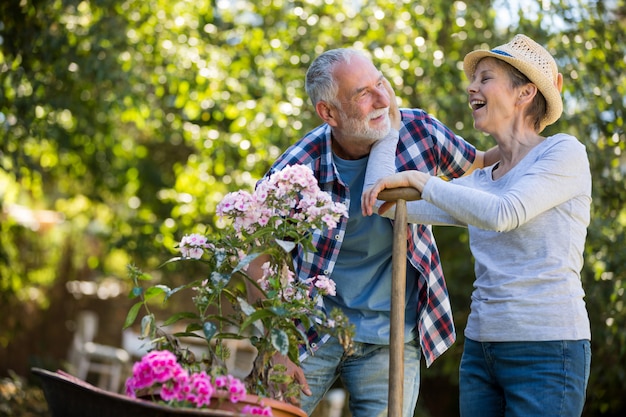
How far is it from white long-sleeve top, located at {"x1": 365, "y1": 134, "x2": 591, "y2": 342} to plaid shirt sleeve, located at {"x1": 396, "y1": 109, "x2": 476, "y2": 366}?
0.39 metres

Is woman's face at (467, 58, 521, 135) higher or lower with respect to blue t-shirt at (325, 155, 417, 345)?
higher

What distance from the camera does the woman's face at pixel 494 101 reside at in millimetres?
2016

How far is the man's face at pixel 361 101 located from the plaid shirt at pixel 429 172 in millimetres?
113

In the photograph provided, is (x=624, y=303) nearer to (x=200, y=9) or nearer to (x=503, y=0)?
(x=503, y=0)

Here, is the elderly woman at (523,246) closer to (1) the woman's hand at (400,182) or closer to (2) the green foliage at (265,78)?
(1) the woman's hand at (400,182)

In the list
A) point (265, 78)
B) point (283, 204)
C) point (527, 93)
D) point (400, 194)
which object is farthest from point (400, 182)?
point (265, 78)

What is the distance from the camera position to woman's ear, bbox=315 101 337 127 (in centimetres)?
242

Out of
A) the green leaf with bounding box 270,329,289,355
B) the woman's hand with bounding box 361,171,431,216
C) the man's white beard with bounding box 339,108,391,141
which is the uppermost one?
the man's white beard with bounding box 339,108,391,141

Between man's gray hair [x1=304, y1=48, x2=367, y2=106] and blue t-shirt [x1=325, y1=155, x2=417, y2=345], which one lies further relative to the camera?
man's gray hair [x1=304, y1=48, x2=367, y2=106]

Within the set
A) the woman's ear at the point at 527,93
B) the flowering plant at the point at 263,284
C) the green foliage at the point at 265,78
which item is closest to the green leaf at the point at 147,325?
the flowering plant at the point at 263,284

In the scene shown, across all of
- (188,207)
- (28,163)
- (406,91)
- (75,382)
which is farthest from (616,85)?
(75,382)

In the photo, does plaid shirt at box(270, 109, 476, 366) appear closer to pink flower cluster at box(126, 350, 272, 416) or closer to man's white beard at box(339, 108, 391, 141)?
man's white beard at box(339, 108, 391, 141)

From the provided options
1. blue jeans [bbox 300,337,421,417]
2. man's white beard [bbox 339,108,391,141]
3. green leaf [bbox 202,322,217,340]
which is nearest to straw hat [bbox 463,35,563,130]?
man's white beard [bbox 339,108,391,141]

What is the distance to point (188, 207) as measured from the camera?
4.97m
